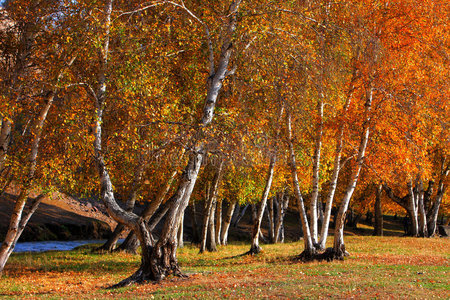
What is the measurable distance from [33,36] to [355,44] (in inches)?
460

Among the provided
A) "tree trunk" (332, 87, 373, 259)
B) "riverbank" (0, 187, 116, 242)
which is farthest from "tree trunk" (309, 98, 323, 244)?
"riverbank" (0, 187, 116, 242)

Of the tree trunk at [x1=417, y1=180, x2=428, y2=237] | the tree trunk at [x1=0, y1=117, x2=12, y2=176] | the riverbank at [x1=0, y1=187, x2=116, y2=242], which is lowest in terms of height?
the riverbank at [x1=0, y1=187, x2=116, y2=242]

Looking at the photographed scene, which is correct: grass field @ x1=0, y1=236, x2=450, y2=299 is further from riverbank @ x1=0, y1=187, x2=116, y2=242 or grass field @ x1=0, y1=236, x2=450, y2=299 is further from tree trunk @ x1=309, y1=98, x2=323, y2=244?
riverbank @ x1=0, y1=187, x2=116, y2=242

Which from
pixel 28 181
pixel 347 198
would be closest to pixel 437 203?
pixel 347 198

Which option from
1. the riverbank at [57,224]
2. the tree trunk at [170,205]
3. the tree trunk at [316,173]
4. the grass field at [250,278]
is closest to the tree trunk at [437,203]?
the grass field at [250,278]

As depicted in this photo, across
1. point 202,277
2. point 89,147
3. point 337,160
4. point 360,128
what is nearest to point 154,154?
point 89,147

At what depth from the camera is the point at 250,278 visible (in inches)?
526

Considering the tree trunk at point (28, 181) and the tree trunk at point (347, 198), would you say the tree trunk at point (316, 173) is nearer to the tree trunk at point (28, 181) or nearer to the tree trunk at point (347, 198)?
the tree trunk at point (347, 198)

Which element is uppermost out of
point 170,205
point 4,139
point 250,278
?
point 4,139

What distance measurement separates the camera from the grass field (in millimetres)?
10473

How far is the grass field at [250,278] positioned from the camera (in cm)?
1047

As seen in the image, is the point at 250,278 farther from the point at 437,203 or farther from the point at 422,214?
the point at 437,203

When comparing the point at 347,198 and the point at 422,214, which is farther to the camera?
the point at 422,214

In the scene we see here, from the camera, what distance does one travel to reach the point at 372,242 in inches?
1068
